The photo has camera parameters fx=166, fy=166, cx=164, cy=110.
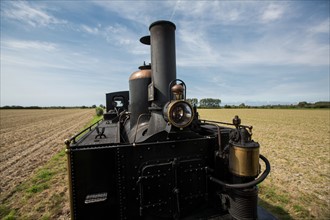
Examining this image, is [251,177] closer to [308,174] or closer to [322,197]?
[322,197]

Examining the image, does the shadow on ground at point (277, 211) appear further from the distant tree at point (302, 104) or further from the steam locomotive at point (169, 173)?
the distant tree at point (302, 104)

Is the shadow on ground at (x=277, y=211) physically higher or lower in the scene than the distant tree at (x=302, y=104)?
lower

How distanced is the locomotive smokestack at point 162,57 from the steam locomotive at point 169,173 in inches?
18.1

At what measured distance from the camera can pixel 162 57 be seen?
12.2ft

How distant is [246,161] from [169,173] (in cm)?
131

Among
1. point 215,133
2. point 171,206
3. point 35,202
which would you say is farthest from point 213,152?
point 35,202

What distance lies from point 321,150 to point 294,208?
7.91m

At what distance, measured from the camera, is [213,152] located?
3379 mm

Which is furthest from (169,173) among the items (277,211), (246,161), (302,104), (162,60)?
(302,104)

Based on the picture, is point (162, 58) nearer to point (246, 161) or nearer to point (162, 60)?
point (162, 60)

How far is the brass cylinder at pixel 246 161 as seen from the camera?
2703 mm

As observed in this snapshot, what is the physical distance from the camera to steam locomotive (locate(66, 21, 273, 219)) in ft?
8.73

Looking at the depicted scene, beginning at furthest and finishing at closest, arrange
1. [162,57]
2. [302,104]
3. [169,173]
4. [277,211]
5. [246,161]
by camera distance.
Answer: [302,104]
[277,211]
[162,57]
[169,173]
[246,161]

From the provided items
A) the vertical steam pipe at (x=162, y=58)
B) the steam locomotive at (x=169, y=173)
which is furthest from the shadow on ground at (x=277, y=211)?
the vertical steam pipe at (x=162, y=58)
